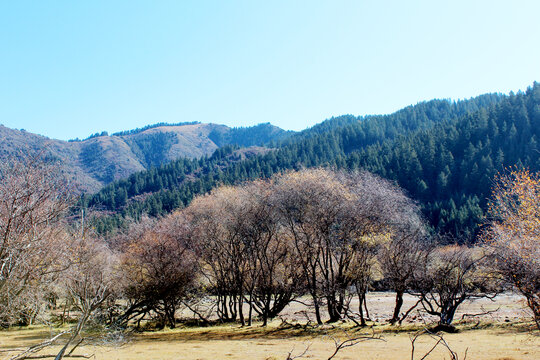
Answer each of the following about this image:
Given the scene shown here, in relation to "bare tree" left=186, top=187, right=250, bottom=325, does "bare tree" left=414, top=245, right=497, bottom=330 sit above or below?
below

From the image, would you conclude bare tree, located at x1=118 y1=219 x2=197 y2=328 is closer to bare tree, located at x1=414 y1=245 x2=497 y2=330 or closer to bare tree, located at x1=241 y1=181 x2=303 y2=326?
bare tree, located at x1=241 y1=181 x2=303 y2=326

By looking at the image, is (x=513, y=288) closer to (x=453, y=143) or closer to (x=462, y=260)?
(x=462, y=260)

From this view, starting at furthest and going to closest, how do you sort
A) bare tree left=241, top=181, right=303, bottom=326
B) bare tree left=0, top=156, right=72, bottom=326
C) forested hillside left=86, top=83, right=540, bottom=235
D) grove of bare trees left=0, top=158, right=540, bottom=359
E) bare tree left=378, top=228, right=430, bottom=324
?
forested hillside left=86, top=83, right=540, bottom=235, bare tree left=241, top=181, right=303, bottom=326, bare tree left=378, top=228, right=430, bottom=324, grove of bare trees left=0, top=158, right=540, bottom=359, bare tree left=0, top=156, right=72, bottom=326

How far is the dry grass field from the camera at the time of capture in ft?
62.5

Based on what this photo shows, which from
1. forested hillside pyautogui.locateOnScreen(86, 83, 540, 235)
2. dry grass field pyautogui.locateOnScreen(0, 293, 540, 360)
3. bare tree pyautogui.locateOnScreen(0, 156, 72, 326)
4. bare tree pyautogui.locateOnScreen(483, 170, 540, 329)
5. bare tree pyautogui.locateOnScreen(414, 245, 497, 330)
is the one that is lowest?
dry grass field pyautogui.locateOnScreen(0, 293, 540, 360)

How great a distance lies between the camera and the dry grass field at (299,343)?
19.1 meters

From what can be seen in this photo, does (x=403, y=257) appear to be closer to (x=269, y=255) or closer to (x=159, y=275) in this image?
(x=269, y=255)

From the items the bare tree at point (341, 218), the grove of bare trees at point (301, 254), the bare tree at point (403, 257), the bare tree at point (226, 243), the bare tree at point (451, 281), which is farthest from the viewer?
the bare tree at point (226, 243)

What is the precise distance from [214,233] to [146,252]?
5.89 metres

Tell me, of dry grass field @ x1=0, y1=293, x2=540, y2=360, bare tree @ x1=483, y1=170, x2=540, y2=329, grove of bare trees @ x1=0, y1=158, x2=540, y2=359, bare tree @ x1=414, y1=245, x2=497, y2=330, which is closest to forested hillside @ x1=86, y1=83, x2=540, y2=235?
bare tree @ x1=414, y1=245, x2=497, y2=330

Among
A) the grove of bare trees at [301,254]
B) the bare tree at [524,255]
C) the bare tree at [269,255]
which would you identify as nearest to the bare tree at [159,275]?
the grove of bare trees at [301,254]

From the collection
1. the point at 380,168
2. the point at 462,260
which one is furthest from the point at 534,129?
the point at 462,260

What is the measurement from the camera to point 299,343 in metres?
23.6

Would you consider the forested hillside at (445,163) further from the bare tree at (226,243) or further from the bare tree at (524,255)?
the bare tree at (524,255)
